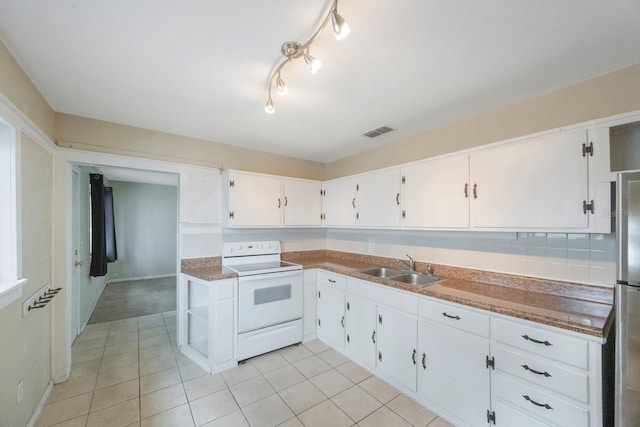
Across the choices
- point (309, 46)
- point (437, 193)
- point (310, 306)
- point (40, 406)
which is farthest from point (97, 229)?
point (437, 193)

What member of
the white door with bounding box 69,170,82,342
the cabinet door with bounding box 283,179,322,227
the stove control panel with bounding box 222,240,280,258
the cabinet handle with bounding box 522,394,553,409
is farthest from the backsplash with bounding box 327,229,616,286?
the white door with bounding box 69,170,82,342

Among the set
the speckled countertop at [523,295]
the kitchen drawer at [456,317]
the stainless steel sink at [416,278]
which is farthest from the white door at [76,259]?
the kitchen drawer at [456,317]

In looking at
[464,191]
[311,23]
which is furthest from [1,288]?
[464,191]

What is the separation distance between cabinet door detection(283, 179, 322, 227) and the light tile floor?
1549mm

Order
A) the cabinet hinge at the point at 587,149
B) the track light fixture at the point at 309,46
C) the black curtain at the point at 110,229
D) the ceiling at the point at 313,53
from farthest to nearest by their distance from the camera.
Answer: the black curtain at the point at 110,229 < the cabinet hinge at the point at 587,149 < the ceiling at the point at 313,53 < the track light fixture at the point at 309,46

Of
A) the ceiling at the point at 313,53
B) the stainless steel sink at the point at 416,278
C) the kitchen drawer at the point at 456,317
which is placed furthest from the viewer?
the stainless steel sink at the point at 416,278

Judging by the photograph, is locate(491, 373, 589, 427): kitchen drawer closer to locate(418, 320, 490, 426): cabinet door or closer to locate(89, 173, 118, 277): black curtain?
locate(418, 320, 490, 426): cabinet door

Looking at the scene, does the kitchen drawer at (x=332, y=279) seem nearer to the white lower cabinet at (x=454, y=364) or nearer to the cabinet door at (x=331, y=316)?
the cabinet door at (x=331, y=316)

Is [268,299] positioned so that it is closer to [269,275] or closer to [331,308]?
[269,275]

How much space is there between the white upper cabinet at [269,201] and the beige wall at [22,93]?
4.94ft

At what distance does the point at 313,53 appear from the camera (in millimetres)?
1506

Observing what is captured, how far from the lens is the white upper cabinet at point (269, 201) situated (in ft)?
9.80

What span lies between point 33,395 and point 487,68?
381 cm

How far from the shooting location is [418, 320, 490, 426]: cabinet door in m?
1.69
